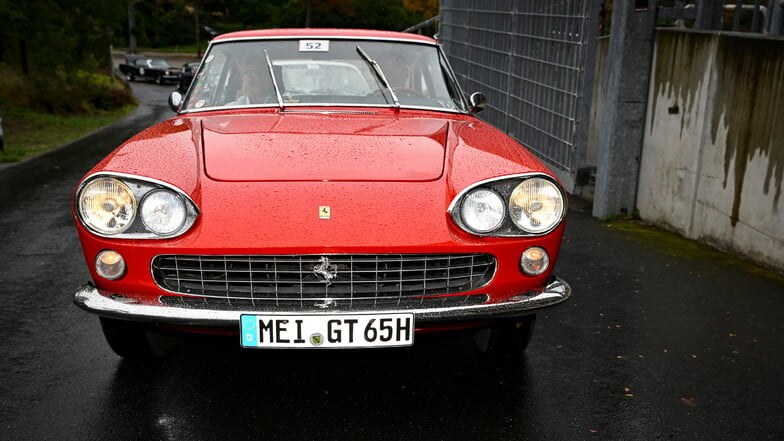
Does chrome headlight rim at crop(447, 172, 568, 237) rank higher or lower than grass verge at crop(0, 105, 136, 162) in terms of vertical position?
higher

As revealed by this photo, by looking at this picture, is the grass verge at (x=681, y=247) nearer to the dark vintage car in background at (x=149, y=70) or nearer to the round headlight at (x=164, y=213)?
the round headlight at (x=164, y=213)

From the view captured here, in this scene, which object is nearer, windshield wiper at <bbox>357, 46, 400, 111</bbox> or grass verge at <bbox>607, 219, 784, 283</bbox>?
windshield wiper at <bbox>357, 46, 400, 111</bbox>

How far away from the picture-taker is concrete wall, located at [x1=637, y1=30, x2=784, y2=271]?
5.25m

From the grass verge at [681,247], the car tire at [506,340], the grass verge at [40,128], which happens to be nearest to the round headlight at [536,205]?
the car tire at [506,340]

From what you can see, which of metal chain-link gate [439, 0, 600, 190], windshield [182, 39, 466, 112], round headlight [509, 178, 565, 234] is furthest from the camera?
metal chain-link gate [439, 0, 600, 190]

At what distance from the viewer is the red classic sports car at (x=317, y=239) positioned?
112 inches

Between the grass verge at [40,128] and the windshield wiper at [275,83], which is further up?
the windshield wiper at [275,83]

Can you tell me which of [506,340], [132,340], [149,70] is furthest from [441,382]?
[149,70]

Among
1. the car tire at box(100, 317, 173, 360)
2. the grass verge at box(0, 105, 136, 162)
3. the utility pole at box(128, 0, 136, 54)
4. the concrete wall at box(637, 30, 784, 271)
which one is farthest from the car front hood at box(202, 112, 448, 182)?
the utility pole at box(128, 0, 136, 54)

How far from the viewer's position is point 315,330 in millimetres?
2807

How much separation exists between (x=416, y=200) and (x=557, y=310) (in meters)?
1.86

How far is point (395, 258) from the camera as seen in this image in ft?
9.49

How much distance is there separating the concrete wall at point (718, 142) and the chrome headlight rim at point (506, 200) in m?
2.72

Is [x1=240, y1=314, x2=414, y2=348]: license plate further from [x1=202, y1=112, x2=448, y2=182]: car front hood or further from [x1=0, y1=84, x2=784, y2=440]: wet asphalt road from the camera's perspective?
[x1=202, y1=112, x2=448, y2=182]: car front hood
